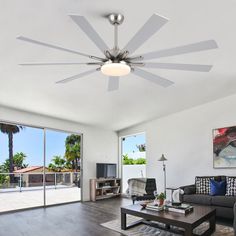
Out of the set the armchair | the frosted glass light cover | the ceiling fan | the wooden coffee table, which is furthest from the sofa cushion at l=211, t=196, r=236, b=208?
the frosted glass light cover

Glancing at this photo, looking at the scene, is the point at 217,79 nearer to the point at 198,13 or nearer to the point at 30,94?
the point at 198,13

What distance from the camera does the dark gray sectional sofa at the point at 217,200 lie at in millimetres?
4289

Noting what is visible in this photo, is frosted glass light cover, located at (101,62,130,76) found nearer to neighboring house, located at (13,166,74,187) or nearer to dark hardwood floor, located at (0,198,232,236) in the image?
dark hardwood floor, located at (0,198,232,236)

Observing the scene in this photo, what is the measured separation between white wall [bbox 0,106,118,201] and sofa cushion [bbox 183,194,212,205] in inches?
126

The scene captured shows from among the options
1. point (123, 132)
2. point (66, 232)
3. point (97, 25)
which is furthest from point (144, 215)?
point (123, 132)

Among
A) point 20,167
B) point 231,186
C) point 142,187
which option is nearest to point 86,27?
point 231,186

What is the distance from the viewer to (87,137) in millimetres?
7289

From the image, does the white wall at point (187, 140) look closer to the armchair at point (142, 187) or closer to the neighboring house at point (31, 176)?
the armchair at point (142, 187)

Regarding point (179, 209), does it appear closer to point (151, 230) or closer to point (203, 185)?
point (151, 230)

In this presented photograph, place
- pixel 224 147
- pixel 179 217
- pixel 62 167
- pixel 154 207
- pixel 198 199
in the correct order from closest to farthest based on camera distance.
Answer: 1. pixel 179 217
2. pixel 154 207
3. pixel 198 199
4. pixel 224 147
5. pixel 62 167

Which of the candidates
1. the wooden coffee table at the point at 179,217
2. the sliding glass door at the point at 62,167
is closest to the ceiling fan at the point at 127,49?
the wooden coffee table at the point at 179,217

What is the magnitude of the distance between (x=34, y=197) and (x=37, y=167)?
86 centimetres

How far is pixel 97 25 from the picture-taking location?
9.12ft

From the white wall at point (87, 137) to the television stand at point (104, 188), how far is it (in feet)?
0.69
